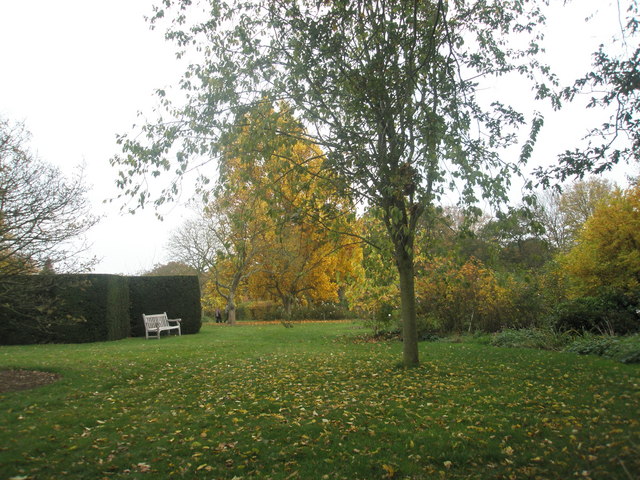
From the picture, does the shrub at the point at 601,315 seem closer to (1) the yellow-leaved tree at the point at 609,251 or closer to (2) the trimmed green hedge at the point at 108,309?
(1) the yellow-leaved tree at the point at 609,251

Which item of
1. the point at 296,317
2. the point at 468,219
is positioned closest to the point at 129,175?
the point at 468,219

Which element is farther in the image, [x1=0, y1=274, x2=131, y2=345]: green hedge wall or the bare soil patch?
[x1=0, y1=274, x2=131, y2=345]: green hedge wall

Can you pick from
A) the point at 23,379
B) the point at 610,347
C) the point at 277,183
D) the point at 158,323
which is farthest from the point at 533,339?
the point at 158,323

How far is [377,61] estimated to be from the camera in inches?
260

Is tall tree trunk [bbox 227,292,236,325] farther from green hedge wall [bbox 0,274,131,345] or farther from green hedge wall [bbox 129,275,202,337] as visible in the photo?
green hedge wall [bbox 0,274,131,345]

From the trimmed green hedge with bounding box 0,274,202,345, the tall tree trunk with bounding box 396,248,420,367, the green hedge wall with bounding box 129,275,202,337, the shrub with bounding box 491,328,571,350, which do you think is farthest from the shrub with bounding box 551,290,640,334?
the green hedge wall with bounding box 129,275,202,337

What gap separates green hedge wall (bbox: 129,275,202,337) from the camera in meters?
16.6

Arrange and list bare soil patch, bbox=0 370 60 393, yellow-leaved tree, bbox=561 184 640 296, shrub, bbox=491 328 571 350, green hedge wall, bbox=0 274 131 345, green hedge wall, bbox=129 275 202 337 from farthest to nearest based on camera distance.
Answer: green hedge wall, bbox=129 275 202 337
green hedge wall, bbox=0 274 131 345
yellow-leaved tree, bbox=561 184 640 296
shrub, bbox=491 328 571 350
bare soil patch, bbox=0 370 60 393

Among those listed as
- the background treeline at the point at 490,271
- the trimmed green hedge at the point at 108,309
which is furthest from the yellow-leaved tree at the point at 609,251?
the trimmed green hedge at the point at 108,309

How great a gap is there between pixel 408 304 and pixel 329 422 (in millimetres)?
3458

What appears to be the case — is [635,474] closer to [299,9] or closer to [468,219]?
[468,219]

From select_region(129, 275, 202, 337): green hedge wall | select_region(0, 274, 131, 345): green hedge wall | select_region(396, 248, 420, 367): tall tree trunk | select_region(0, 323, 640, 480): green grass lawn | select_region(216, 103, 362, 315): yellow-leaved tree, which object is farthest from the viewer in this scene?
select_region(129, 275, 202, 337): green hedge wall

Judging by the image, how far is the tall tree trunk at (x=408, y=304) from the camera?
7.58 m

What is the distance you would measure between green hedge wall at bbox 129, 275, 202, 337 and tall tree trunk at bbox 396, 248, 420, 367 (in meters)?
12.2
